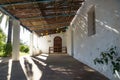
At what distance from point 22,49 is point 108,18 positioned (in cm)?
1612

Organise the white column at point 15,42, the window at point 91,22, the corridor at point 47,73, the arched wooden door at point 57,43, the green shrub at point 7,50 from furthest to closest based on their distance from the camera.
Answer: the arched wooden door at point 57,43 < the green shrub at point 7,50 < the white column at point 15,42 < the window at point 91,22 < the corridor at point 47,73

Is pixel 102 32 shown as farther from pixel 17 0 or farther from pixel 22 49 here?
pixel 22 49

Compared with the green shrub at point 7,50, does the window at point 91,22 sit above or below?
above

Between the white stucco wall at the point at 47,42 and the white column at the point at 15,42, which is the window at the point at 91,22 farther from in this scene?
the white stucco wall at the point at 47,42

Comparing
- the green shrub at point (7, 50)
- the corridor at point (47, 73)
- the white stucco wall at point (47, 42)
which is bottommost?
the corridor at point (47, 73)

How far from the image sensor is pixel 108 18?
573cm

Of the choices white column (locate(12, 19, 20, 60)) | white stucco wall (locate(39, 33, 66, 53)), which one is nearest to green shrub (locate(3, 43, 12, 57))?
white column (locate(12, 19, 20, 60))

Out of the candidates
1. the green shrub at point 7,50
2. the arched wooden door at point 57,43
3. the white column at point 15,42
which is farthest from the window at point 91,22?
the arched wooden door at point 57,43

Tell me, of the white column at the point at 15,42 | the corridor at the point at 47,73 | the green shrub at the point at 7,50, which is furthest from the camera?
the green shrub at the point at 7,50

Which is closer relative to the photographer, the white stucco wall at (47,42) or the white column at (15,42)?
the white column at (15,42)

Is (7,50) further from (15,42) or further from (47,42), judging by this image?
(47,42)

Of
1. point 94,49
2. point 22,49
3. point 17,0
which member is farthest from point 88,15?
point 22,49

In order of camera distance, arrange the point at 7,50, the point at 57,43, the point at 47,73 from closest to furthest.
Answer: the point at 47,73 → the point at 7,50 → the point at 57,43

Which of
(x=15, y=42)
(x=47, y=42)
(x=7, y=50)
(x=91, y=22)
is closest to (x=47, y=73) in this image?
(x=91, y=22)
